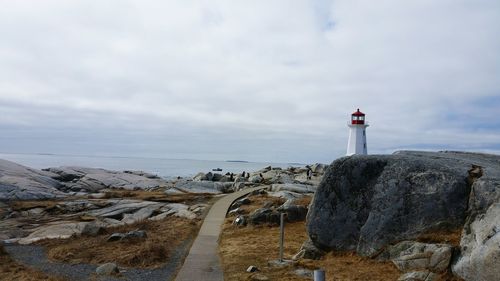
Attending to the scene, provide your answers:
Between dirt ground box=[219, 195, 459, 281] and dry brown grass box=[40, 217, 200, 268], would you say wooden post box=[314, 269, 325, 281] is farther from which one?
dry brown grass box=[40, 217, 200, 268]

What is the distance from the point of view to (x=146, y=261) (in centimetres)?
1311

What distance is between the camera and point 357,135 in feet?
133

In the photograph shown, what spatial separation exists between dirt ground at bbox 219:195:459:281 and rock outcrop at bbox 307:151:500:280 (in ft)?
1.35

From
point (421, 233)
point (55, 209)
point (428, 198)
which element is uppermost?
point (428, 198)

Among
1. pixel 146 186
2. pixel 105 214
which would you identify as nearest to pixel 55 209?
pixel 105 214

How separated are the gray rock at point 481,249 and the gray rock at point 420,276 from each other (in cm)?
44

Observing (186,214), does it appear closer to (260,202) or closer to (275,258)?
(260,202)

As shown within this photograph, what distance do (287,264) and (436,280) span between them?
423cm

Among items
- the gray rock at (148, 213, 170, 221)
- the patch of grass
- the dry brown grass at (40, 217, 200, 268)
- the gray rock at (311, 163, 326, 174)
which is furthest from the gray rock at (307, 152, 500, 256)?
the gray rock at (311, 163, 326, 174)

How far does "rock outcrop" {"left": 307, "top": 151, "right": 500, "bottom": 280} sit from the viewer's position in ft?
31.3

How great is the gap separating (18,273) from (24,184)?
89.6ft

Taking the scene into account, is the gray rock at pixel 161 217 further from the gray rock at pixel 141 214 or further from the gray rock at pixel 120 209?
the gray rock at pixel 120 209

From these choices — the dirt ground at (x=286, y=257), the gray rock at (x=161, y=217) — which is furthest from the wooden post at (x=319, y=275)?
the gray rock at (x=161, y=217)

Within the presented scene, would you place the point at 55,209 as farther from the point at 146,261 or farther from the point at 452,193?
the point at 452,193
